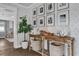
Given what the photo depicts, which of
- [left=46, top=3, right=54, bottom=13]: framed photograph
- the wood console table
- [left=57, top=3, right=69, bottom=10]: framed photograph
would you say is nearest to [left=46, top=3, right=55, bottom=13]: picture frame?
[left=46, top=3, right=54, bottom=13]: framed photograph

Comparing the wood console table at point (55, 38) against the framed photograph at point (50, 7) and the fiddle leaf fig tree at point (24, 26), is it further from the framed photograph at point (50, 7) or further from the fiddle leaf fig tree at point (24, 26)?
the framed photograph at point (50, 7)

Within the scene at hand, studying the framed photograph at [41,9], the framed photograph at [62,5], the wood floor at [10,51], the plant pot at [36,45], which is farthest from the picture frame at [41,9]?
the wood floor at [10,51]

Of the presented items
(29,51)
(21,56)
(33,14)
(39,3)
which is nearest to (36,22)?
→ (33,14)

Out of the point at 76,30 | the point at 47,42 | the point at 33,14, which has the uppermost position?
the point at 33,14

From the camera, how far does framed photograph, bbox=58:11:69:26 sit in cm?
192

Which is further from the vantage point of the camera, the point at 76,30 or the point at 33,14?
the point at 33,14

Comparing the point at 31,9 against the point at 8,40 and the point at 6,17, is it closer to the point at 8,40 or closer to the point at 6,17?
the point at 6,17

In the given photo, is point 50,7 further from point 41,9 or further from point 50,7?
point 41,9

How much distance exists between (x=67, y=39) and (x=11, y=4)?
126cm

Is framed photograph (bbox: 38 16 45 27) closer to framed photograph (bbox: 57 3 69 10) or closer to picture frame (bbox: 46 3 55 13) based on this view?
picture frame (bbox: 46 3 55 13)

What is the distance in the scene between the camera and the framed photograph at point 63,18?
192 cm

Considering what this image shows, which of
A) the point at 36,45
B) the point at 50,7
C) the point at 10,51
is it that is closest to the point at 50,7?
the point at 50,7

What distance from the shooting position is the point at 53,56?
6.68ft

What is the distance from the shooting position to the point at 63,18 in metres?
1.98
